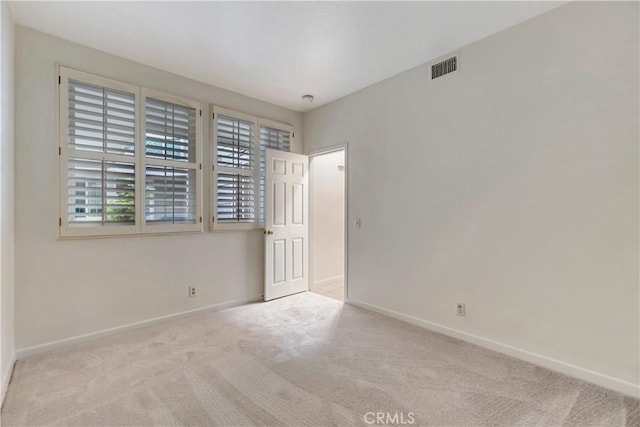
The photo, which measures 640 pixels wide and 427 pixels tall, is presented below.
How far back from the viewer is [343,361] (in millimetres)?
2387

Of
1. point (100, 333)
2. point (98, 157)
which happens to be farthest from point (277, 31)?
point (100, 333)

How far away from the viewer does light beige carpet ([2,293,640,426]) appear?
175 centimetres

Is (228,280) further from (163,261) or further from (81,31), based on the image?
(81,31)

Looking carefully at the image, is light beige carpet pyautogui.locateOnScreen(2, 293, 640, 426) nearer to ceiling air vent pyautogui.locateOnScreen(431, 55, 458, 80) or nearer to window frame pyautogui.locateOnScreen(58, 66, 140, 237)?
window frame pyautogui.locateOnScreen(58, 66, 140, 237)

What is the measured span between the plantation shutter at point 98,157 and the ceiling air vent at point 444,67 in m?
3.06

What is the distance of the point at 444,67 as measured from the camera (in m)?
2.90

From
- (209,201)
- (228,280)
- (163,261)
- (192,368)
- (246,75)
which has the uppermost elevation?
(246,75)

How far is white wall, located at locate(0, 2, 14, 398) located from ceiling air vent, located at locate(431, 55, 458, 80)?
135 inches

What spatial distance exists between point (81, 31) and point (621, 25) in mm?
4129

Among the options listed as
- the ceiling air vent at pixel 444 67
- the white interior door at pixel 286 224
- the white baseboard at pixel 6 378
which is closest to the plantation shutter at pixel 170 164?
the white interior door at pixel 286 224

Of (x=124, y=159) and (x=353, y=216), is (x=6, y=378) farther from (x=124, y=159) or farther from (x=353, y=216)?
(x=353, y=216)

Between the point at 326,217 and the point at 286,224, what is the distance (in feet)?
2.89

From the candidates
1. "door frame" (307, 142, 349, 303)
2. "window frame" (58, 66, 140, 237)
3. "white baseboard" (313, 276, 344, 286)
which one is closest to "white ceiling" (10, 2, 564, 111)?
"window frame" (58, 66, 140, 237)

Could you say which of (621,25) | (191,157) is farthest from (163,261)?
(621,25)
